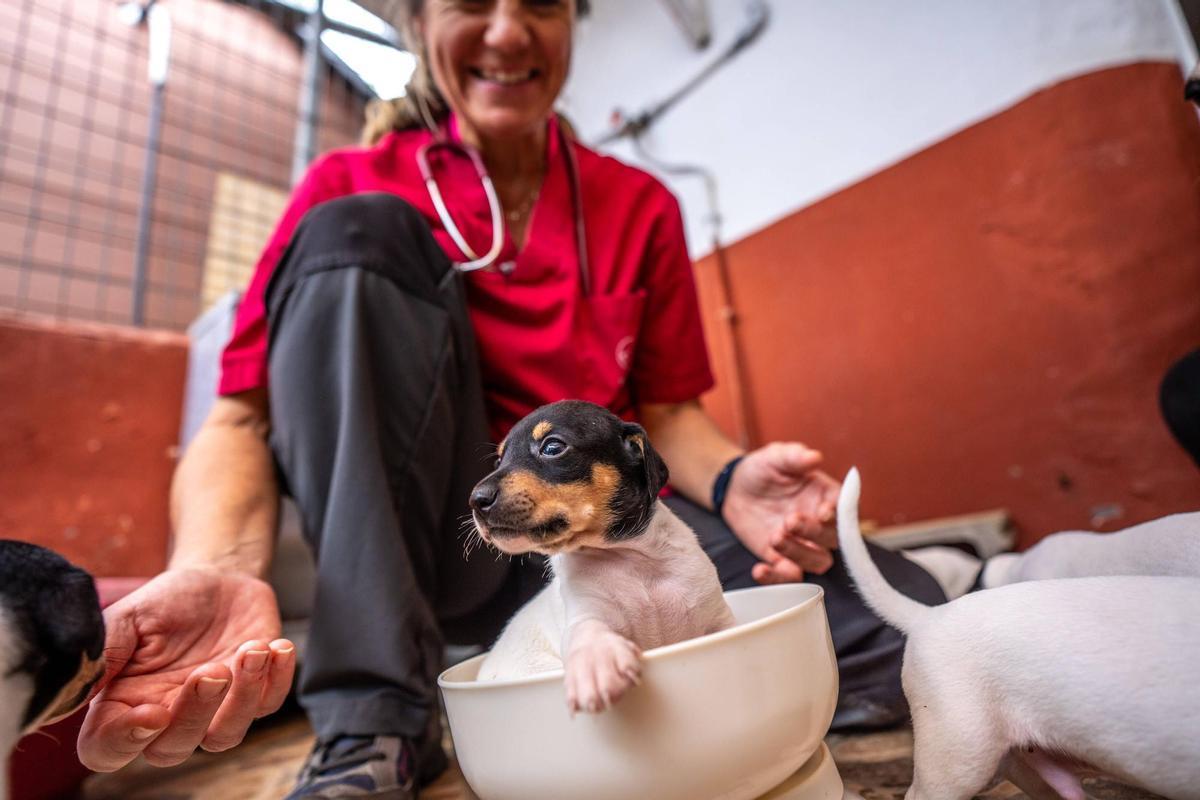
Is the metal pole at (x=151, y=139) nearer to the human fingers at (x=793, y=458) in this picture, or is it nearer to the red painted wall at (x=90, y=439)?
the red painted wall at (x=90, y=439)

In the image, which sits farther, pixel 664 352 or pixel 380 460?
pixel 664 352

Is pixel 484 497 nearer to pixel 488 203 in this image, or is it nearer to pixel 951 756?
pixel 951 756

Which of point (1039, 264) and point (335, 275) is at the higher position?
point (1039, 264)

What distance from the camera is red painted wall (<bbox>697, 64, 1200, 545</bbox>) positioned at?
1764 millimetres

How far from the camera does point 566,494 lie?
657mm

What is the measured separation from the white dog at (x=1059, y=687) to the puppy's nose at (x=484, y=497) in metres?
0.37

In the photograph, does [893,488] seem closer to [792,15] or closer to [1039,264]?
[1039,264]

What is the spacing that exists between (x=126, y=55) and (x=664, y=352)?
2854 mm

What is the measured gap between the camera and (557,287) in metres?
1.12

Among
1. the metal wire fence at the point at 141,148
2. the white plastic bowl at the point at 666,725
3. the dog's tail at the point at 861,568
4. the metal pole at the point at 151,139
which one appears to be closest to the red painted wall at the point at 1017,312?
the dog's tail at the point at 861,568

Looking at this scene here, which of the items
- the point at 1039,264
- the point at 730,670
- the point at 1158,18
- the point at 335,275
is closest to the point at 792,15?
the point at 1158,18

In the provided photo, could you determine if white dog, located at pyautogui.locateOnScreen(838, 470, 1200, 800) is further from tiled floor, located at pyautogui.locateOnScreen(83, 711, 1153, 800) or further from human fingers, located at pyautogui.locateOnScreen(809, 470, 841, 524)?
human fingers, located at pyautogui.locateOnScreen(809, 470, 841, 524)

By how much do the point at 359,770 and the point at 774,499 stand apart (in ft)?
2.05

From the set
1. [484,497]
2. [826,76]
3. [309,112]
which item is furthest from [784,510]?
[826,76]
